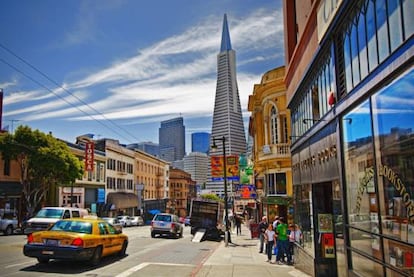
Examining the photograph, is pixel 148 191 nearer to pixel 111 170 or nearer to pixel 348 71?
pixel 111 170

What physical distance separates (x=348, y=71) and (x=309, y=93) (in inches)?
178

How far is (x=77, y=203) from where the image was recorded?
158 ft

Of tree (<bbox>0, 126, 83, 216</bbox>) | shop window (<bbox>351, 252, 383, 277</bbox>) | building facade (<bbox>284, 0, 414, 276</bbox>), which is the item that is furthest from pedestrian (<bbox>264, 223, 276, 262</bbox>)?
tree (<bbox>0, 126, 83, 216</bbox>)

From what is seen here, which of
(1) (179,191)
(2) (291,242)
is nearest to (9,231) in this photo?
(2) (291,242)

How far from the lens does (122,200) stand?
194ft

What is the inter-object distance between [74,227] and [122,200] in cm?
4761

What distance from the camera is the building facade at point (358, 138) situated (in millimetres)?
6043

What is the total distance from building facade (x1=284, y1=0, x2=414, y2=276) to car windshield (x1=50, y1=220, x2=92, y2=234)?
6815mm

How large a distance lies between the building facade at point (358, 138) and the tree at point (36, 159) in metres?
27.0

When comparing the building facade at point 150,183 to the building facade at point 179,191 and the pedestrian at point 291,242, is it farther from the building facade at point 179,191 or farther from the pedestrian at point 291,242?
the pedestrian at point 291,242

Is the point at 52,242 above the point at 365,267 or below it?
above

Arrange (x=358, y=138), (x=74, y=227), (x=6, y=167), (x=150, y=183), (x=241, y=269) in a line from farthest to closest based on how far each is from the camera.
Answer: (x=150, y=183) → (x=6, y=167) → (x=241, y=269) → (x=74, y=227) → (x=358, y=138)

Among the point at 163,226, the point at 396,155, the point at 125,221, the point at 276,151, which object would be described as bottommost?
the point at 125,221

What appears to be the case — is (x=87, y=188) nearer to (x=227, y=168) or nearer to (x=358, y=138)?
(x=227, y=168)
